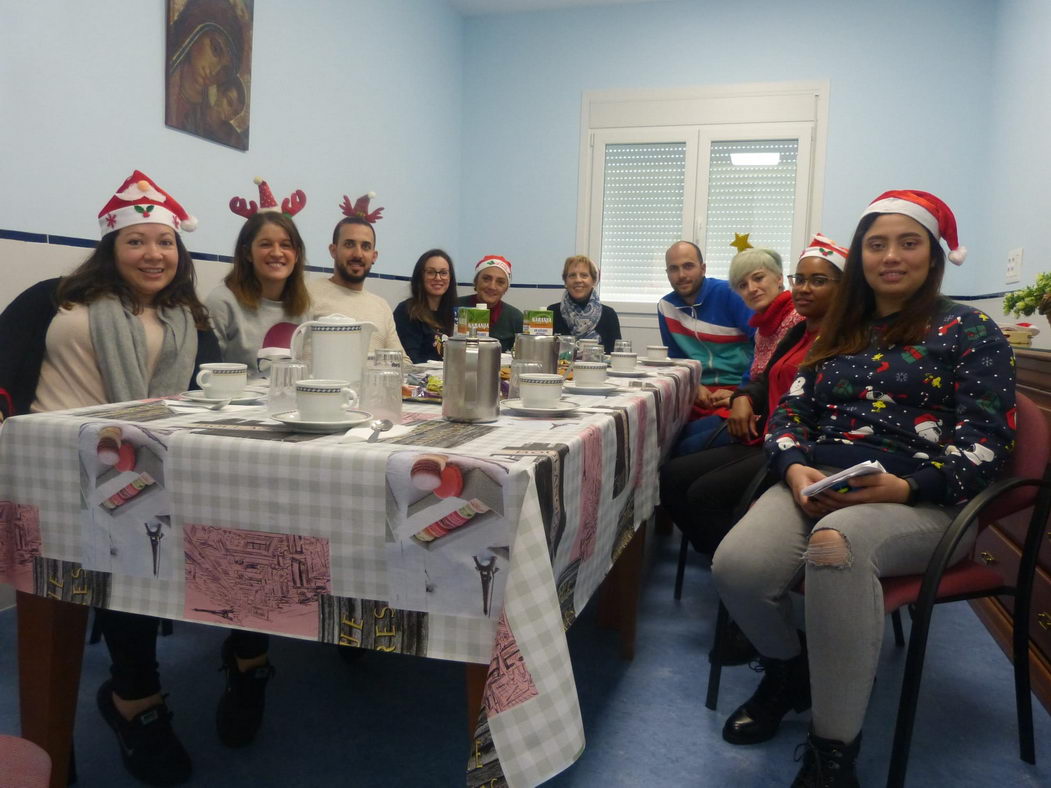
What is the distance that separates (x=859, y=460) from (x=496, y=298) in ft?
8.79

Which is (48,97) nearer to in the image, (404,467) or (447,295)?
(447,295)

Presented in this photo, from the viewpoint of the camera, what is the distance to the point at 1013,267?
351 cm

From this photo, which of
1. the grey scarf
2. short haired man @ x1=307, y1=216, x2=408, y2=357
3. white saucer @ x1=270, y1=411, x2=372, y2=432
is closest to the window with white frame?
short haired man @ x1=307, y1=216, x2=408, y2=357

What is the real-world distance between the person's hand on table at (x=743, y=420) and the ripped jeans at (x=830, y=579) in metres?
0.86

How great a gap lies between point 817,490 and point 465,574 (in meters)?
0.83

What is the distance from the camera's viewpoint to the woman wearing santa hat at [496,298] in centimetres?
403

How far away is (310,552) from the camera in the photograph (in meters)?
1.05

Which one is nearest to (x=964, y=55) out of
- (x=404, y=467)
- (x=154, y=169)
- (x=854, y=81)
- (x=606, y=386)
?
(x=854, y=81)

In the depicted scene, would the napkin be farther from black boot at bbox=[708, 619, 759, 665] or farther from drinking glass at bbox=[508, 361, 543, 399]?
black boot at bbox=[708, 619, 759, 665]

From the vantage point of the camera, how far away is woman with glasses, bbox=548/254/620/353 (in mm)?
4137

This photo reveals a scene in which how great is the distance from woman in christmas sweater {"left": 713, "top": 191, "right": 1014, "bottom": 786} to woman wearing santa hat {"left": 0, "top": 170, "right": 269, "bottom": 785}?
1076 millimetres

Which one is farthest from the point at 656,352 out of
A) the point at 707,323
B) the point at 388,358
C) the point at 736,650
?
the point at 388,358

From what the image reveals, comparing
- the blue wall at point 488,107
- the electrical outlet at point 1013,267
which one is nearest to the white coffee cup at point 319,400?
the blue wall at point 488,107

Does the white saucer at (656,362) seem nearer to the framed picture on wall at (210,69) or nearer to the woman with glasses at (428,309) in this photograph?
the woman with glasses at (428,309)
